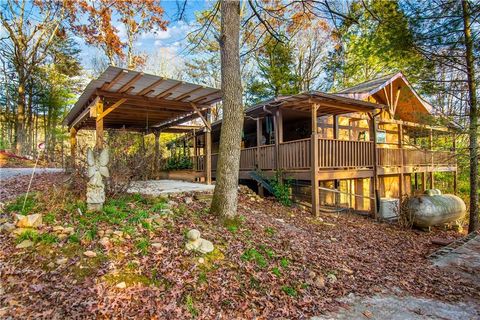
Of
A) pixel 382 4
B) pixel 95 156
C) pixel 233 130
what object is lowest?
pixel 95 156

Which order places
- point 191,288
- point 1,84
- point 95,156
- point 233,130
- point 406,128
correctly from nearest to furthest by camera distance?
point 191,288 → point 95,156 → point 233,130 → point 406,128 → point 1,84

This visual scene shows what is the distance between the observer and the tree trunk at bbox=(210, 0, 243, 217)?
5285 mm

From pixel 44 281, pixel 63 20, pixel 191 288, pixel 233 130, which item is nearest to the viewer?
pixel 44 281

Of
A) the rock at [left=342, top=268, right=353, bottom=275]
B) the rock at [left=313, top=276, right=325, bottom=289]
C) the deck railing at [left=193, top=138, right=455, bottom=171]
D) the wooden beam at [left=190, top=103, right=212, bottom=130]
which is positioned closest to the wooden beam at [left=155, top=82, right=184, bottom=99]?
the wooden beam at [left=190, top=103, right=212, bottom=130]

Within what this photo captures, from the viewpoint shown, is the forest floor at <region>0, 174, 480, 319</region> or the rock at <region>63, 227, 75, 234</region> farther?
the rock at <region>63, 227, 75, 234</region>

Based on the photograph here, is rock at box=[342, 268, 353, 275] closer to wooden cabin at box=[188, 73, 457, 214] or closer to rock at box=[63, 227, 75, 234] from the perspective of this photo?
wooden cabin at box=[188, 73, 457, 214]

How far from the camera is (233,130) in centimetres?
529

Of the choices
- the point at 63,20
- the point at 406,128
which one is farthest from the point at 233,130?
the point at 63,20

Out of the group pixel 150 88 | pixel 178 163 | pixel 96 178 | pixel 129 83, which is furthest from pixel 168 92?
pixel 178 163

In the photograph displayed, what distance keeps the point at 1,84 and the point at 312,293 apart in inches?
1012

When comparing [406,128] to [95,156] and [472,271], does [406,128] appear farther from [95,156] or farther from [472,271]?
[95,156]

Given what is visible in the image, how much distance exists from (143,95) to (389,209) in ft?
30.5

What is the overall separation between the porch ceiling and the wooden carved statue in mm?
2019

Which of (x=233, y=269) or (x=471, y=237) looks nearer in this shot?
(x=233, y=269)
